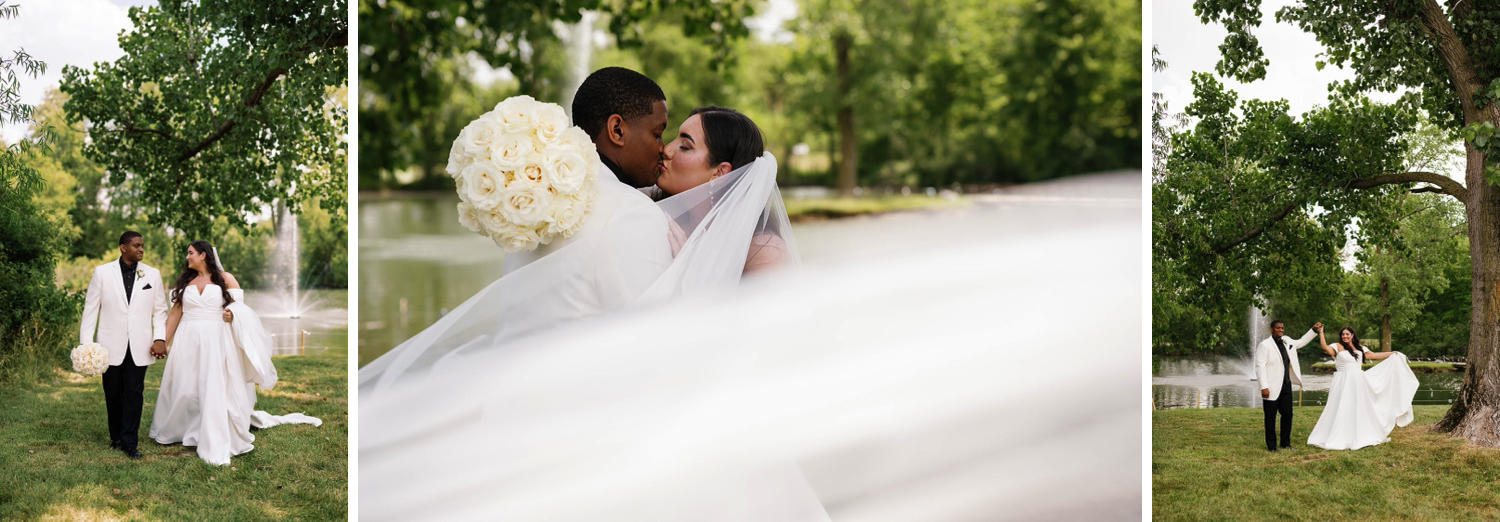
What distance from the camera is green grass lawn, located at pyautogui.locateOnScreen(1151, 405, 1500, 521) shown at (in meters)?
3.10

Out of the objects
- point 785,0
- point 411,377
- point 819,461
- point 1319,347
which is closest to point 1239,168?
point 1319,347

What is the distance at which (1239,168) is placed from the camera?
3334mm

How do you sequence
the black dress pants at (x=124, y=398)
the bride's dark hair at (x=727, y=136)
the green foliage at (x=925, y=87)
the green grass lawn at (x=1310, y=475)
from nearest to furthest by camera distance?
the bride's dark hair at (x=727, y=136) < the green grass lawn at (x=1310, y=475) < the black dress pants at (x=124, y=398) < the green foliage at (x=925, y=87)

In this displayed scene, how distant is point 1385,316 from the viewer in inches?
127

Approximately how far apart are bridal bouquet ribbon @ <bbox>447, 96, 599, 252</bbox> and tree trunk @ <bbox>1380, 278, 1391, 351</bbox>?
3120 millimetres

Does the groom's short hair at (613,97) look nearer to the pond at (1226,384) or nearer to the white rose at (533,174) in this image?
the white rose at (533,174)

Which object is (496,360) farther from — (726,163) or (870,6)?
(870,6)

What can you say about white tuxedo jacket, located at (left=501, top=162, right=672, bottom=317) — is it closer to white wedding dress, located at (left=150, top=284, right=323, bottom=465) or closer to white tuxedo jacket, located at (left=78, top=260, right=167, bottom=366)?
white wedding dress, located at (left=150, top=284, right=323, bottom=465)

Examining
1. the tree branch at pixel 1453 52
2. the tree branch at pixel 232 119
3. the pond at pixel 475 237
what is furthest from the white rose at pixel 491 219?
the pond at pixel 475 237

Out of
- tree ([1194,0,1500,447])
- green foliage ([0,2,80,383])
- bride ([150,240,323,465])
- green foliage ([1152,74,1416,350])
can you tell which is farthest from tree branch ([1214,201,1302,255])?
green foliage ([0,2,80,383])

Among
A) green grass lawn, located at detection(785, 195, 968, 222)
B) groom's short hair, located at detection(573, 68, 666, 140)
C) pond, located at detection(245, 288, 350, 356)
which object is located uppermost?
green grass lawn, located at detection(785, 195, 968, 222)

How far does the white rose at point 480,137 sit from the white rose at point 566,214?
0.72 ft

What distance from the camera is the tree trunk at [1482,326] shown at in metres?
3.15

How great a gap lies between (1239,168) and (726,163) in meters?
2.21
